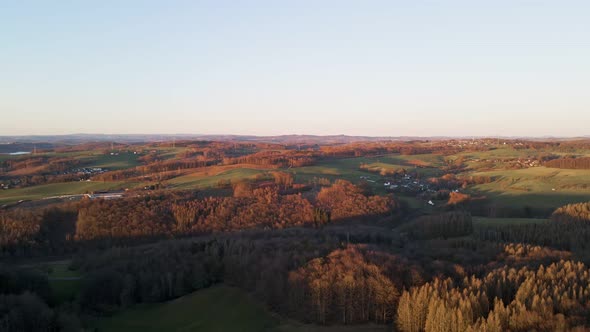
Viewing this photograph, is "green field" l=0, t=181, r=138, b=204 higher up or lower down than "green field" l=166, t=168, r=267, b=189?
lower down

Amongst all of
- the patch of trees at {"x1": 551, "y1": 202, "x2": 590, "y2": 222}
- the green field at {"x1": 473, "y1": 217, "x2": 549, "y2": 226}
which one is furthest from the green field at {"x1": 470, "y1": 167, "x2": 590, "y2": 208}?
the green field at {"x1": 473, "y1": 217, "x2": 549, "y2": 226}

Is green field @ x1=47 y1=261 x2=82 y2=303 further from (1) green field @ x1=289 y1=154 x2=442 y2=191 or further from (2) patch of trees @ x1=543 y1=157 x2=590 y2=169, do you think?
(2) patch of trees @ x1=543 y1=157 x2=590 y2=169

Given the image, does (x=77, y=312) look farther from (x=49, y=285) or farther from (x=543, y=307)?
(x=543, y=307)

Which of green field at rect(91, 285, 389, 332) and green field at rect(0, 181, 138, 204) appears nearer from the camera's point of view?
green field at rect(91, 285, 389, 332)

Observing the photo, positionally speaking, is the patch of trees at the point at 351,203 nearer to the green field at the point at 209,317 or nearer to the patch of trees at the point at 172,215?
the patch of trees at the point at 172,215

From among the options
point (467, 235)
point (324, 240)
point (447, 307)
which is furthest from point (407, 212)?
point (447, 307)

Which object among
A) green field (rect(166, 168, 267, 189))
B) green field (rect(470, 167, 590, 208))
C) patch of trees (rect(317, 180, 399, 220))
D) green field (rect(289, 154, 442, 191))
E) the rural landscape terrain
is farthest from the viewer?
green field (rect(289, 154, 442, 191))

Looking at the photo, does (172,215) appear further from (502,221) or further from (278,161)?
(278,161)
